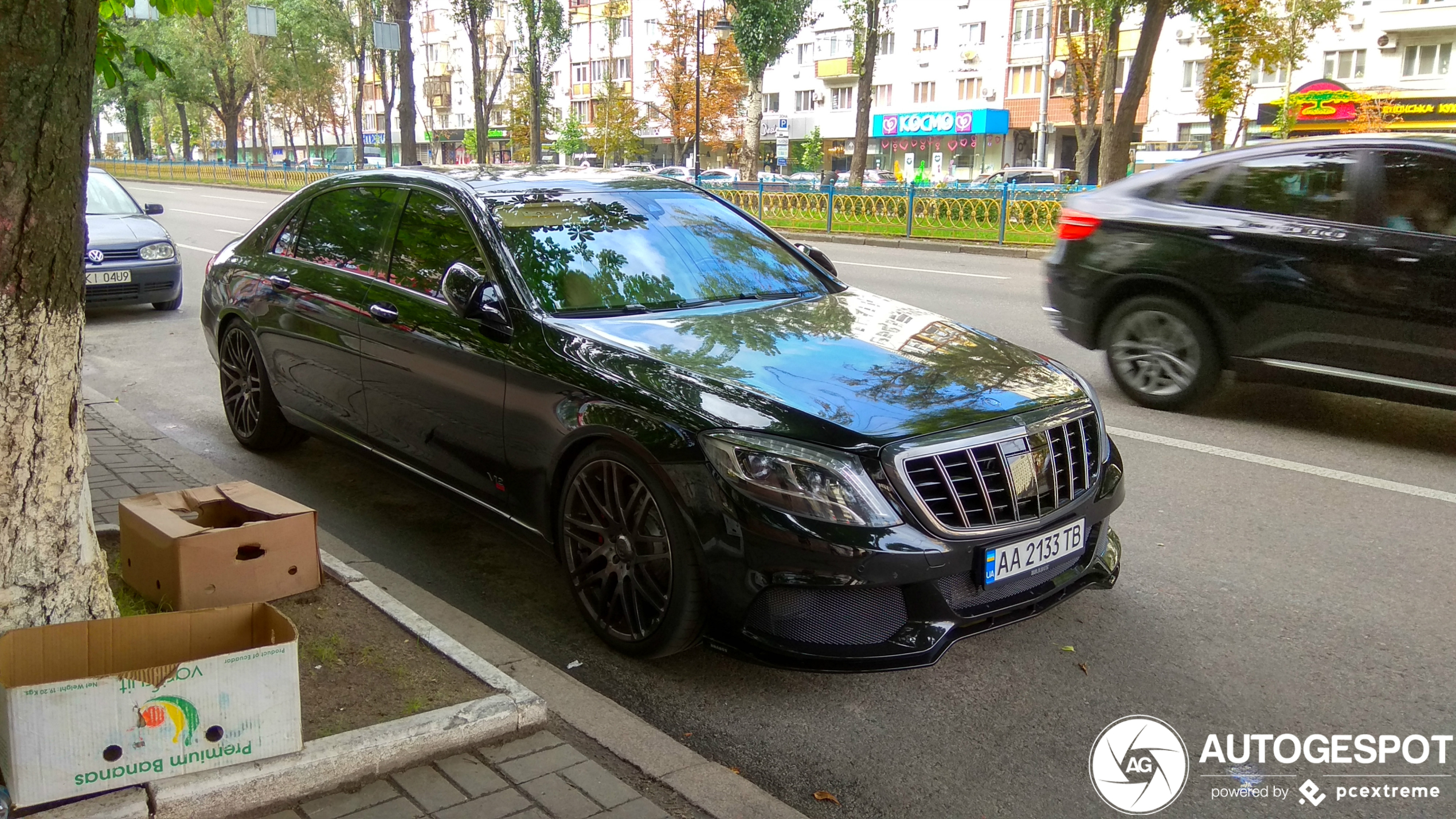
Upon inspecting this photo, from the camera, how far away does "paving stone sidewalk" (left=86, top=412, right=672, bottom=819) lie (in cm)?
283

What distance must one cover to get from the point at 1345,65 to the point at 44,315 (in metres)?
55.0

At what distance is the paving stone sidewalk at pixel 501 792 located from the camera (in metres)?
2.83

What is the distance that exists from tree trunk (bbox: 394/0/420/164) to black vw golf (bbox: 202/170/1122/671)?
88.0 ft

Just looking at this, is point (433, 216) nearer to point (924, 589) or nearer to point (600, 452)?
point (600, 452)

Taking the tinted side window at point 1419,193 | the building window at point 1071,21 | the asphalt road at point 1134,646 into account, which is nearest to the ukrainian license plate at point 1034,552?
the asphalt road at point 1134,646

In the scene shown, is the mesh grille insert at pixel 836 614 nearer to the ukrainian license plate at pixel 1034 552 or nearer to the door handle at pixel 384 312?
the ukrainian license plate at pixel 1034 552

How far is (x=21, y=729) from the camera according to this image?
2.58 metres

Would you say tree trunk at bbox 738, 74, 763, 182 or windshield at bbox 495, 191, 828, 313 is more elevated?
tree trunk at bbox 738, 74, 763, 182

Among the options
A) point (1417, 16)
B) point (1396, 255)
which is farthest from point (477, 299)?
point (1417, 16)

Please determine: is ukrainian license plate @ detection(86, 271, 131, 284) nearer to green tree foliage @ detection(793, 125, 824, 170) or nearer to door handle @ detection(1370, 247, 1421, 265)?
door handle @ detection(1370, 247, 1421, 265)

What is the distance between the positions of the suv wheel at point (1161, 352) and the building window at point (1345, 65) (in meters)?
47.6

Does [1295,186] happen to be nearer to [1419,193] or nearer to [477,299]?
[1419,193]

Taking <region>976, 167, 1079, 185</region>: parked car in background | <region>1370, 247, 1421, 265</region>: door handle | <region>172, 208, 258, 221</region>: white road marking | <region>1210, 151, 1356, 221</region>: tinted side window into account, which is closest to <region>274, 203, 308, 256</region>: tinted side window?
<region>1210, 151, 1356, 221</region>: tinted side window

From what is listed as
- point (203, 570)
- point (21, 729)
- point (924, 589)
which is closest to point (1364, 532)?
point (924, 589)
